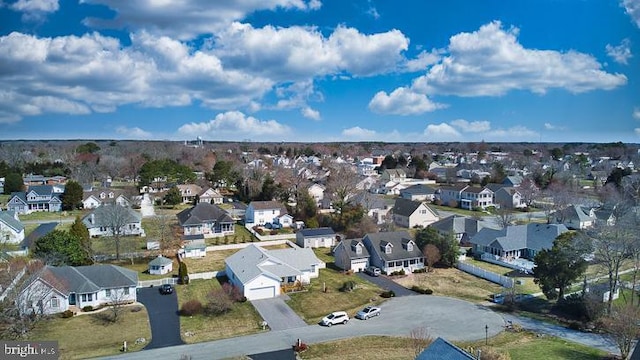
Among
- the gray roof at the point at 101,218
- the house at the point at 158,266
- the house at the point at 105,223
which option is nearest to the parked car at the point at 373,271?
the house at the point at 158,266

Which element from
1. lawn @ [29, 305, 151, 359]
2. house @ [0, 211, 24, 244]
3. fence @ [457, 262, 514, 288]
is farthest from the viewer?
house @ [0, 211, 24, 244]

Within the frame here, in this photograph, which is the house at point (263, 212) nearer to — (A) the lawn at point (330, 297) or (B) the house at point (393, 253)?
(B) the house at point (393, 253)

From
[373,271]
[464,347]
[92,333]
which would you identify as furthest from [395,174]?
[92,333]

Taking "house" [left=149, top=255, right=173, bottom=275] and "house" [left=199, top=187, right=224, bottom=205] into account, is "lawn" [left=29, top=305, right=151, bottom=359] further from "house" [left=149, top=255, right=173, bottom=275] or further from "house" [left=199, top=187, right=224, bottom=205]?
"house" [left=199, top=187, right=224, bottom=205]

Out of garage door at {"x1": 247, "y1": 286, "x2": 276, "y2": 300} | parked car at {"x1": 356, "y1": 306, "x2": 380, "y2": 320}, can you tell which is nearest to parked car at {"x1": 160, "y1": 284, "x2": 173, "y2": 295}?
garage door at {"x1": 247, "y1": 286, "x2": 276, "y2": 300}

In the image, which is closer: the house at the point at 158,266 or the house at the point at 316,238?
the house at the point at 158,266

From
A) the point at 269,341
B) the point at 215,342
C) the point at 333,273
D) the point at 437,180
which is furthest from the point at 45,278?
the point at 437,180
